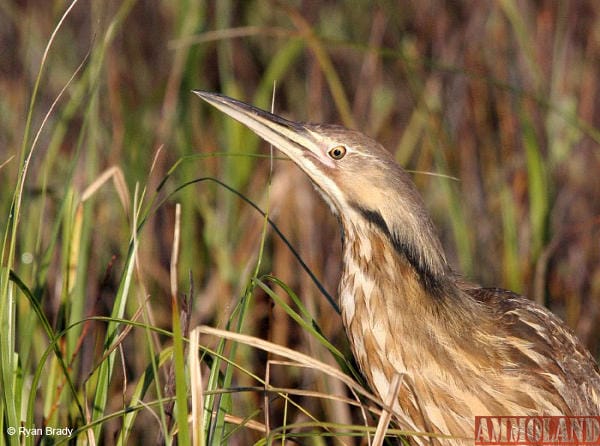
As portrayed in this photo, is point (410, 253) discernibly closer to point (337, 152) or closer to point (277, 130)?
point (337, 152)

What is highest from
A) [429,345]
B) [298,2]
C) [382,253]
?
[298,2]

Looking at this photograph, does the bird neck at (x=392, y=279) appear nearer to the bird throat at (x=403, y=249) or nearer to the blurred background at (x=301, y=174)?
the bird throat at (x=403, y=249)

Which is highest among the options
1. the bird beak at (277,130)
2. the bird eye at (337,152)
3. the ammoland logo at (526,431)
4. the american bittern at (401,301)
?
the bird beak at (277,130)

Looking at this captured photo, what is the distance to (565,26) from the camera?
397 cm

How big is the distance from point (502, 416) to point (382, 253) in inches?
16.1

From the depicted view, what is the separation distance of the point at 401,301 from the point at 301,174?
1.67m

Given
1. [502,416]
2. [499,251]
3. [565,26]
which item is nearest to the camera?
[502,416]

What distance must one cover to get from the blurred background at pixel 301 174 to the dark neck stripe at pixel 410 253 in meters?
0.77

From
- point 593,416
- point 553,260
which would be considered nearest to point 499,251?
point 553,260

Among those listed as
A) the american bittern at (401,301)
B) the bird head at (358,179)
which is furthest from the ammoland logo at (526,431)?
the bird head at (358,179)

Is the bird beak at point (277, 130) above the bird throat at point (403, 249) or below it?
above

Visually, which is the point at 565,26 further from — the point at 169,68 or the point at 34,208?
the point at 34,208

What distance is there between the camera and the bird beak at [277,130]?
215 cm

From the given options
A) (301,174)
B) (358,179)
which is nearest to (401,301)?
(358,179)
